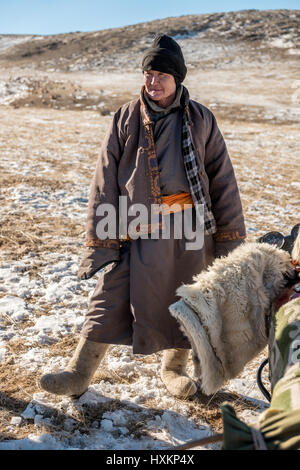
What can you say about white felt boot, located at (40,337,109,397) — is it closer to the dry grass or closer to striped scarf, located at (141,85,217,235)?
striped scarf, located at (141,85,217,235)

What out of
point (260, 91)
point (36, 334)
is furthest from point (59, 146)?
point (260, 91)

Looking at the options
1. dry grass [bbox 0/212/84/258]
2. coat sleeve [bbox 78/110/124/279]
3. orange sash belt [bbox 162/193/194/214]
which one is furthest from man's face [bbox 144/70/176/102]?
dry grass [bbox 0/212/84/258]

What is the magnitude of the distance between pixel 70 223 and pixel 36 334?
2.37m

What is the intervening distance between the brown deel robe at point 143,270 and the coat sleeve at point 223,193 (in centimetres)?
10

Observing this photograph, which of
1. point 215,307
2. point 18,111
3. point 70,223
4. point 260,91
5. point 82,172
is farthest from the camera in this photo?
point 260,91

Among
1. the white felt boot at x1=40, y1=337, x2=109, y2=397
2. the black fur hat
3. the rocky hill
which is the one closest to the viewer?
the black fur hat

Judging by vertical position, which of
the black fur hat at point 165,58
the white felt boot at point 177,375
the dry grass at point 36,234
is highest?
the black fur hat at point 165,58

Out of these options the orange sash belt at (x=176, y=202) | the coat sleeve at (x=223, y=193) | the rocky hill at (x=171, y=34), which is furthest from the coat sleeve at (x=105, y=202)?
the rocky hill at (x=171, y=34)

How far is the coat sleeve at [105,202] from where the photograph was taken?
2254mm

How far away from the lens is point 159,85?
2199 millimetres

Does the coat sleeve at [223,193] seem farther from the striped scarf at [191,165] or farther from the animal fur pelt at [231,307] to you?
the animal fur pelt at [231,307]

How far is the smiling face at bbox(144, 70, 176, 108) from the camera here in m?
2.19

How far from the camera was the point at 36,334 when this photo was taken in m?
3.05

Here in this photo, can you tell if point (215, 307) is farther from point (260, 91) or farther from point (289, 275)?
point (260, 91)
